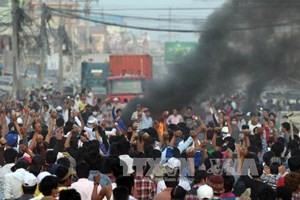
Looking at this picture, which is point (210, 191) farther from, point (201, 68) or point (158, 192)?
point (201, 68)

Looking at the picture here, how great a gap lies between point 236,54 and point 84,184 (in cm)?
2292

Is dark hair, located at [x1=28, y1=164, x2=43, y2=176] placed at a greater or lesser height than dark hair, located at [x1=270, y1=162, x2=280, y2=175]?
greater

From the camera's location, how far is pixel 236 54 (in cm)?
3198

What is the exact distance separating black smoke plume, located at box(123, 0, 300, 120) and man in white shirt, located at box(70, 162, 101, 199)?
2009 cm

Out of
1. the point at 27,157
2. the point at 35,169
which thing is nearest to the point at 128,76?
the point at 27,157

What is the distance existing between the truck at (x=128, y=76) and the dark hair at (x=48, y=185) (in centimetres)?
2585

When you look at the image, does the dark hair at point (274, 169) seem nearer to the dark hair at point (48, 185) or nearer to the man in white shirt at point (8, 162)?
the man in white shirt at point (8, 162)

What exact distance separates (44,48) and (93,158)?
35199mm

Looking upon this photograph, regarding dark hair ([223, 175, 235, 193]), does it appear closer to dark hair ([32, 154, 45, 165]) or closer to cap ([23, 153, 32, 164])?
dark hair ([32, 154, 45, 165])

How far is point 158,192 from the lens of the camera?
10203 mm

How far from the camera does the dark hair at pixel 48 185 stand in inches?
340

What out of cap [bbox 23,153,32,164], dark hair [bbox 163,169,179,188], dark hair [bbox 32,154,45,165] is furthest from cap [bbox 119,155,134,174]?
cap [bbox 23,153,32,164]

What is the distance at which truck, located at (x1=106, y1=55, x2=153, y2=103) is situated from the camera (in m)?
37.5

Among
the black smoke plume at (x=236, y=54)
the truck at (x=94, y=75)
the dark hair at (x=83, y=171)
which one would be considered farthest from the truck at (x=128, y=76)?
the dark hair at (x=83, y=171)
